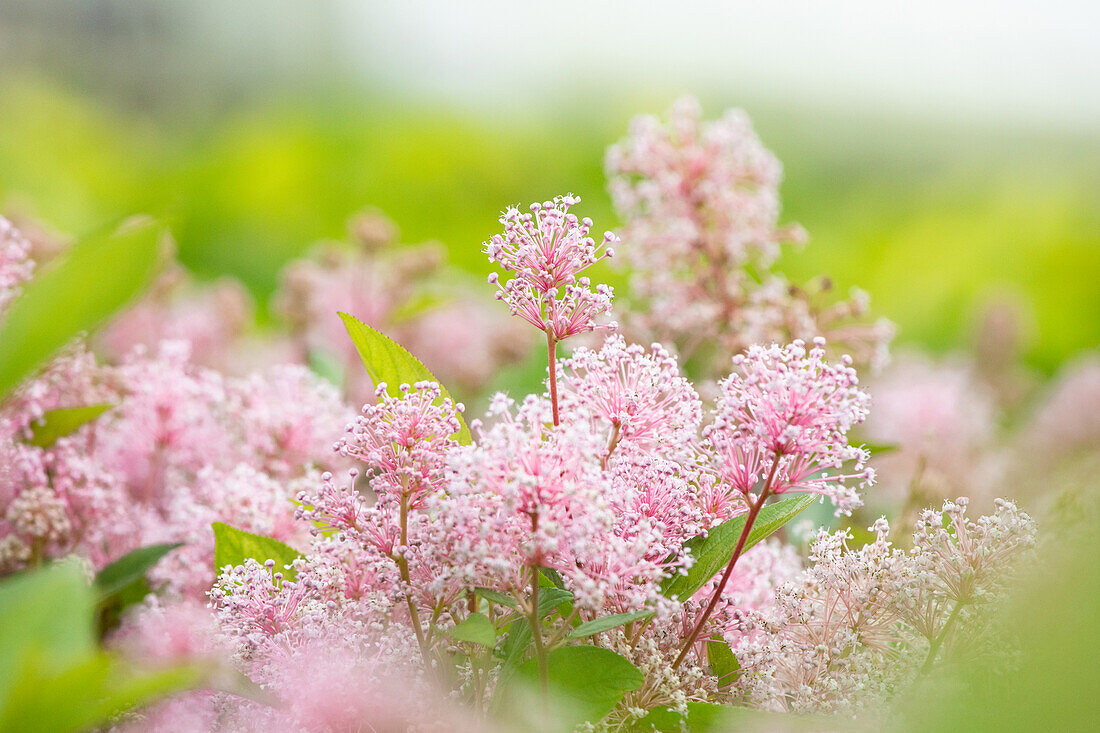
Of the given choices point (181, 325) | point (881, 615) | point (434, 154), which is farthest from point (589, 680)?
point (434, 154)

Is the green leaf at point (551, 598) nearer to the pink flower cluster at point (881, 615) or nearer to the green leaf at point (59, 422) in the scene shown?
the pink flower cluster at point (881, 615)

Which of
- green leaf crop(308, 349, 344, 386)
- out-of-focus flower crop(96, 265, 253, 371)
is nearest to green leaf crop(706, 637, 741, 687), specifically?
green leaf crop(308, 349, 344, 386)

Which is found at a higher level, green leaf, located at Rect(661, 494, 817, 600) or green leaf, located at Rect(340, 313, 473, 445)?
green leaf, located at Rect(340, 313, 473, 445)

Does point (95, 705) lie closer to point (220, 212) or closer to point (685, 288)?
point (685, 288)

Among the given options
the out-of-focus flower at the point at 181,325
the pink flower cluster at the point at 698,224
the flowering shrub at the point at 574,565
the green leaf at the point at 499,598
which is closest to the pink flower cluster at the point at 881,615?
the flowering shrub at the point at 574,565

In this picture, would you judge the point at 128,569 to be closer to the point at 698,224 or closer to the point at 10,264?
the point at 10,264

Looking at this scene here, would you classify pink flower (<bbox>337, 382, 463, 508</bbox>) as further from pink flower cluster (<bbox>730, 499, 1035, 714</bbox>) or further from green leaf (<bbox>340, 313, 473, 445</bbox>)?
pink flower cluster (<bbox>730, 499, 1035, 714</bbox>)
